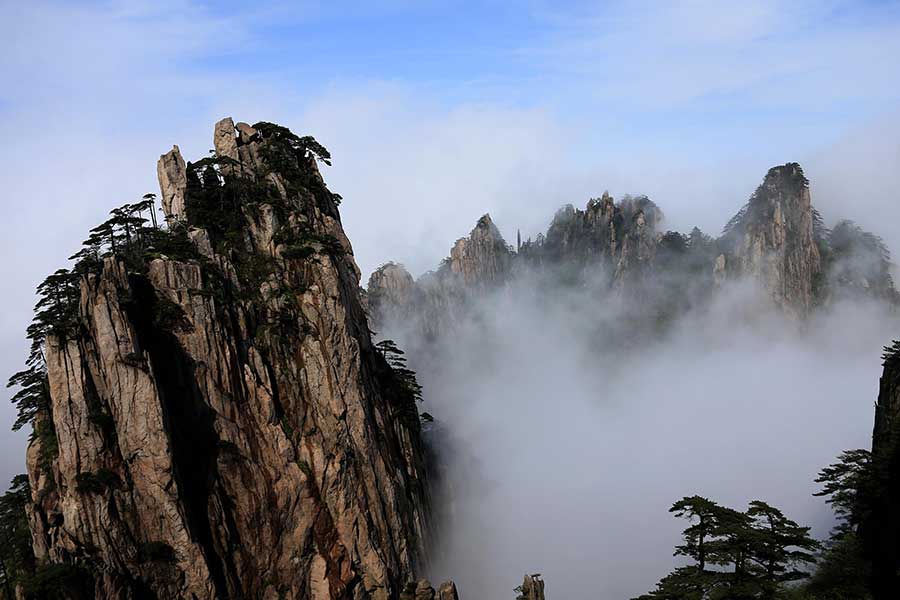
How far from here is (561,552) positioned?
350 ft

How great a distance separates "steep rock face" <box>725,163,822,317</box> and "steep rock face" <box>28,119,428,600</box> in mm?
114010

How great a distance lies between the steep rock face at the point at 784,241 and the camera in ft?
540

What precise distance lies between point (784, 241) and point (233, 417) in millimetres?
140467

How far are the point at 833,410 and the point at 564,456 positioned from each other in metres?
54.9

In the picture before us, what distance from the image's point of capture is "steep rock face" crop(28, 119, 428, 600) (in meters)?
59.4

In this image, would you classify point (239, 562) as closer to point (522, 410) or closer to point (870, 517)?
point (870, 517)

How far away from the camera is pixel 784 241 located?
16650 centimetres

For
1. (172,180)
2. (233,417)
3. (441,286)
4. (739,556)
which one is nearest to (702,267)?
(441,286)

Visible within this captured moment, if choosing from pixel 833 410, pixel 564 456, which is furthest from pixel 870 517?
pixel 833 410

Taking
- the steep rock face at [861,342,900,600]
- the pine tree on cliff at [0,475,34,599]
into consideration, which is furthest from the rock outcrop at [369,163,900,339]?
the steep rock face at [861,342,900,600]

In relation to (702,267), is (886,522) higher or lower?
lower

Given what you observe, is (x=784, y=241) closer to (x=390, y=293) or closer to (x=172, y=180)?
(x=390, y=293)

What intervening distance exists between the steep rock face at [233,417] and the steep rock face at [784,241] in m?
114

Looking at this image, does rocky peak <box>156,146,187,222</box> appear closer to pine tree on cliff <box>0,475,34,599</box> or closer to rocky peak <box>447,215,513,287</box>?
pine tree on cliff <box>0,475,34,599</box>
